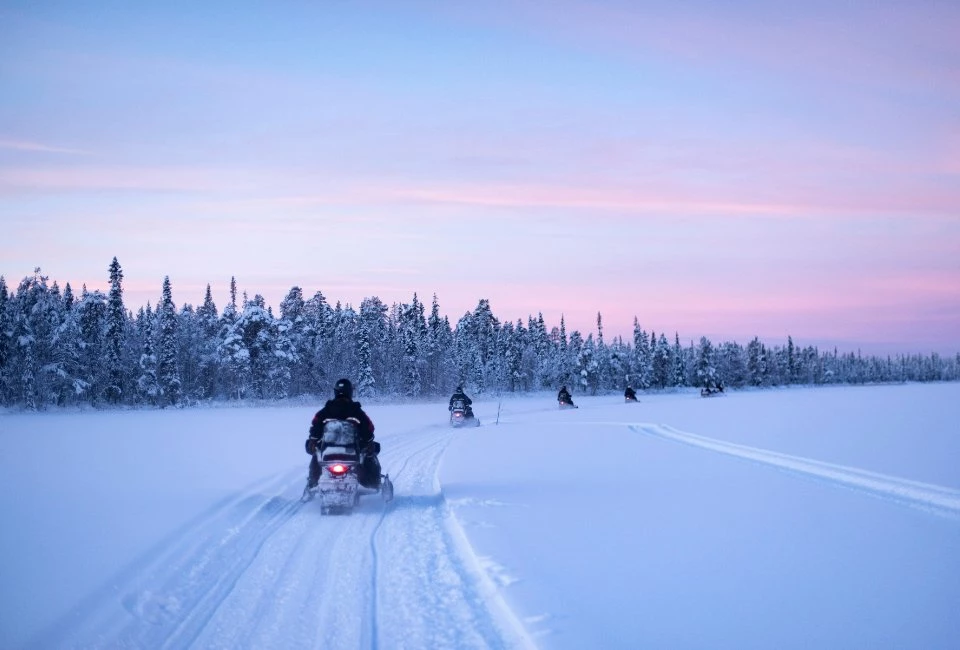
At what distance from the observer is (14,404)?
54406 millimetres

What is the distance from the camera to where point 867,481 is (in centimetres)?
1213

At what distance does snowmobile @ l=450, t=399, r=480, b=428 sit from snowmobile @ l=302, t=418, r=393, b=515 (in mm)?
20221

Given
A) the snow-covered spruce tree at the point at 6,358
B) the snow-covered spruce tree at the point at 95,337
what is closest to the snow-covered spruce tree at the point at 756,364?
the snow-covered spruce tree at the point at 95,337

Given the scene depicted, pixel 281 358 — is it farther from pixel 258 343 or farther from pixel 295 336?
pixel 295 336

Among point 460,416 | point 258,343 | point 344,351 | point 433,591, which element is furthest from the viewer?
point 344,351

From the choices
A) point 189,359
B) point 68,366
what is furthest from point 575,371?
point 68,366

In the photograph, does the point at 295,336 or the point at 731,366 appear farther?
the point at 731,366

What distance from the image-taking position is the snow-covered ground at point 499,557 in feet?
17.1

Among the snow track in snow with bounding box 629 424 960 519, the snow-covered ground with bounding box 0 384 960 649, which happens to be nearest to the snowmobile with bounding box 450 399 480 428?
the snow track in snow with bounding box 629 424 960 519

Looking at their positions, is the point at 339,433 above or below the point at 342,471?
above

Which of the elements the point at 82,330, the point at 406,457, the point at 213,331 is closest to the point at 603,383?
the point at 213,331

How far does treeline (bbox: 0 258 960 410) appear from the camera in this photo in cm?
5934

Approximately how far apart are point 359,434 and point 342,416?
431 mm

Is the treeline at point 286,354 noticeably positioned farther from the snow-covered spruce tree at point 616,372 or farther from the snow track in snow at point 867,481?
the snow track in snow at point 867,481
